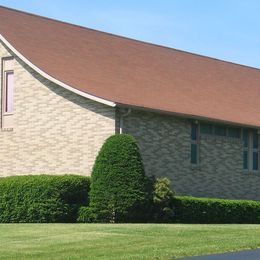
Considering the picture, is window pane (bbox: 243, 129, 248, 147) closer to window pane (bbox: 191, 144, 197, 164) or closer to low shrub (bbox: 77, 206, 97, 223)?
window pane (bbox: 191, 144, 197, 164)

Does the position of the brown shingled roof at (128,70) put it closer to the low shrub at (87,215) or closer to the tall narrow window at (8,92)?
the tall narrow window at (8,92)

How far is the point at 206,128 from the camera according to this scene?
100 ft

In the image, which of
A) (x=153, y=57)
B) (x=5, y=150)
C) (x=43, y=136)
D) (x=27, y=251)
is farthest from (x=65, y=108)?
(x=27, y=251)

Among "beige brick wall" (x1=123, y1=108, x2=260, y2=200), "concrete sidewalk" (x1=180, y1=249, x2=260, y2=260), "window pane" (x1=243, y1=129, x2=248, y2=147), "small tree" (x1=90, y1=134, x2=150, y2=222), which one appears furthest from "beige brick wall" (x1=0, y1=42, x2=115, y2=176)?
"concrete sidewalk" (x1=180, y1=249, x2=260, y2=260)

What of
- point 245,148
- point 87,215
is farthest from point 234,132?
point 87,215

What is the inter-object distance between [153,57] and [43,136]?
309 inches

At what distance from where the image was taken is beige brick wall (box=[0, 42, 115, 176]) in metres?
27.4

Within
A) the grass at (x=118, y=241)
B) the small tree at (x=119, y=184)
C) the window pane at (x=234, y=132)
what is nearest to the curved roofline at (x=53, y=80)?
the small tree at (x=119, y=184)

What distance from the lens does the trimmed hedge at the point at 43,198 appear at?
83.7 ft

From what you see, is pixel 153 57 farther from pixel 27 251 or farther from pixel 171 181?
pixel 27 251

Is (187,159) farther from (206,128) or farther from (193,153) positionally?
(206,128)

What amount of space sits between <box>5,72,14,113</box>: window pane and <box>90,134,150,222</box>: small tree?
5.60m

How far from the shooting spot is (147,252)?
16.3 m

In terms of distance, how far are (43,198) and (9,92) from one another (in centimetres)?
584
